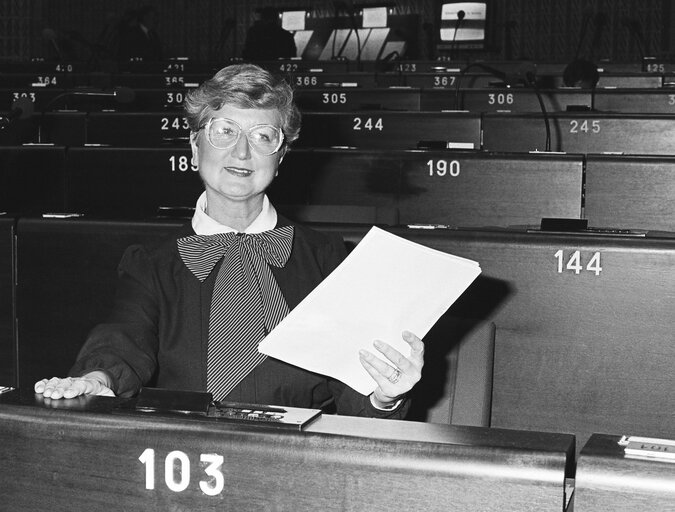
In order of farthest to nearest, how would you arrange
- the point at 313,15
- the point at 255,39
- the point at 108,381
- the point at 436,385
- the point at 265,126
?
the point at 313,15, the point at 255,39, the point at 265,126, the point at 436,385, the point at 108,381

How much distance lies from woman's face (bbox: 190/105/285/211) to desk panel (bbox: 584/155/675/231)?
5.21 ft

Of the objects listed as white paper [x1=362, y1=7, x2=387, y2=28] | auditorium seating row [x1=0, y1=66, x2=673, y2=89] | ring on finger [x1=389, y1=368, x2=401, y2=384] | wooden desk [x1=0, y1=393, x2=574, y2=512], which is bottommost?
ring on finger [x1=389, y1=368, x2=401, y2=384]

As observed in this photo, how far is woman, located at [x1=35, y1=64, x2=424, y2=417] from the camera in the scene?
70.3 inches

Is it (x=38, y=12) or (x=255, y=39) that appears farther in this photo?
(x=38, y=12)

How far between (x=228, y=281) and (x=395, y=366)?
0.52 meters

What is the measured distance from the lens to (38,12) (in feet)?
45.1

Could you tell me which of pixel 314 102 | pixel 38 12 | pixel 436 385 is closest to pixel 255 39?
pixel 38 12

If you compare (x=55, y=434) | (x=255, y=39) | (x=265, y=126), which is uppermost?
(x=255, y=39)

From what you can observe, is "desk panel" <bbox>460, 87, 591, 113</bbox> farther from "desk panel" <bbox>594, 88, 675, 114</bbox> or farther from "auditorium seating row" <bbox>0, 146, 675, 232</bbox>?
"auditorium seating row" <bbox>0, 146, 675, 232</bbox>

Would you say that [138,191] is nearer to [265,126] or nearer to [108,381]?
[265,126]

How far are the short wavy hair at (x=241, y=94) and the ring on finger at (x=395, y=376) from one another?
678mm

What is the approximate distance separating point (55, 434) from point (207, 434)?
0.16m

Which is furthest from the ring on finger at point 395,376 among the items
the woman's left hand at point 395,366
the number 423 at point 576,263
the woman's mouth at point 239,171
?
the number 423 at point 576,263

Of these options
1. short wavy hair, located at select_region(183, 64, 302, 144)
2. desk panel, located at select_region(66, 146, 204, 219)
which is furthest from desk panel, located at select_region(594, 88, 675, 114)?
short wavy hair, located at select_region(183, 64, 302, 144)
